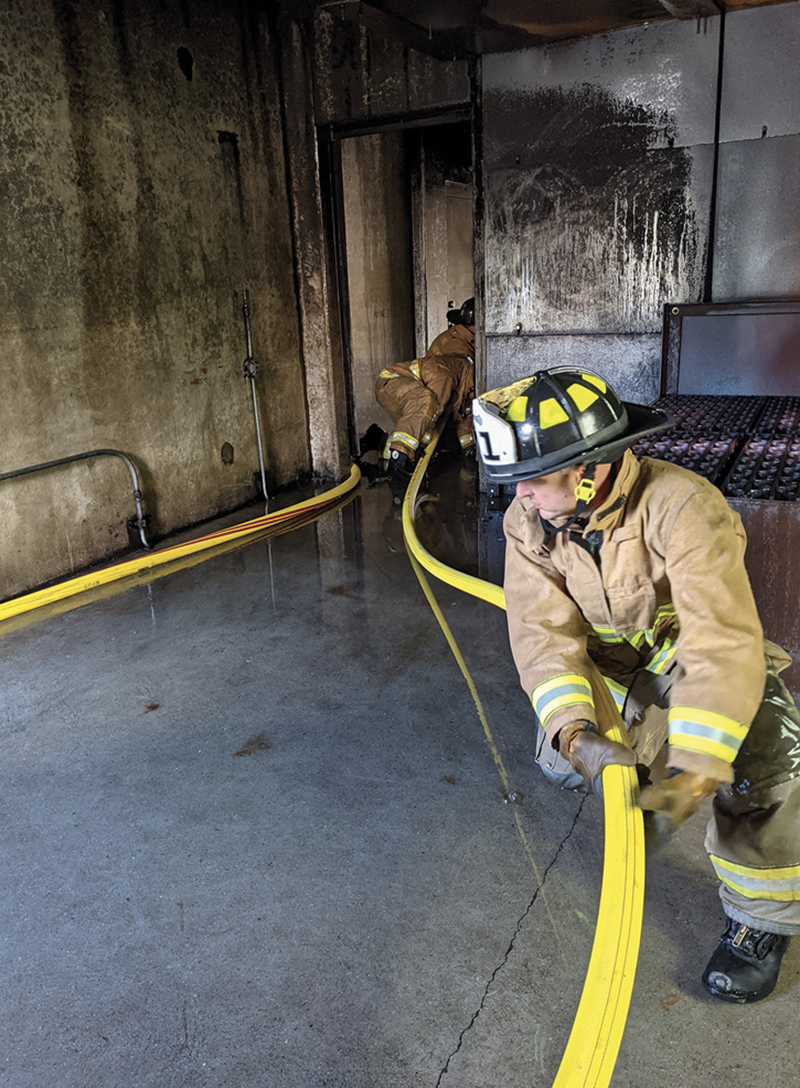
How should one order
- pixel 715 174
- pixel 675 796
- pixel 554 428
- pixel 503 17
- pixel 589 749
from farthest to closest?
pixel 715 174
pixel 503 17
pixel 554 428
pixel 589 749
pixel 675 796

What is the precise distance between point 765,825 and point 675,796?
0.46m

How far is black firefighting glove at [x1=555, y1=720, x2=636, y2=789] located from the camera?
1.82m

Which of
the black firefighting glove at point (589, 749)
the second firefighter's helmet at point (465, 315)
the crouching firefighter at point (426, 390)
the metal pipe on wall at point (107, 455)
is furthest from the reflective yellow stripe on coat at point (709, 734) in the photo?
the second firefighter's helmet at point (465, 315)

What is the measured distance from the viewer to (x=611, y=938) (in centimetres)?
192

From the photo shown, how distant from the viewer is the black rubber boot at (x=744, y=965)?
202 cm

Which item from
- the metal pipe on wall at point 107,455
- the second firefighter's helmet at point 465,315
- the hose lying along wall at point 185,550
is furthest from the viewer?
the second firefighter's helmet at point 465,315

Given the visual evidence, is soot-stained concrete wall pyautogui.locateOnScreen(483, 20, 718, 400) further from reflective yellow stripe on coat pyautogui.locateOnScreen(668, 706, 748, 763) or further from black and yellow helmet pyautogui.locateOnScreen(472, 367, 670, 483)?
reflective yellow stripe on coat pyautogui.locateOnScreen(668, 706, 748, 763)

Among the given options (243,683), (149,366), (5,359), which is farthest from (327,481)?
(243,683)

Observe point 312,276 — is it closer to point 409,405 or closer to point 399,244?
point 409,405

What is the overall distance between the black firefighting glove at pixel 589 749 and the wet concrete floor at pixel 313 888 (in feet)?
2.13

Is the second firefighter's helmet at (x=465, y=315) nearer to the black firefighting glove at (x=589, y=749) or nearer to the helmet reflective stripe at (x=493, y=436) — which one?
the helmet reflective stripe at (x=493, y=436)

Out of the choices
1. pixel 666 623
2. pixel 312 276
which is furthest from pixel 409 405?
pixel 666 623

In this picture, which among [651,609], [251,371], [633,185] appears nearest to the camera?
[651,609]

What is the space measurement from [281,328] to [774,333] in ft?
13.2
